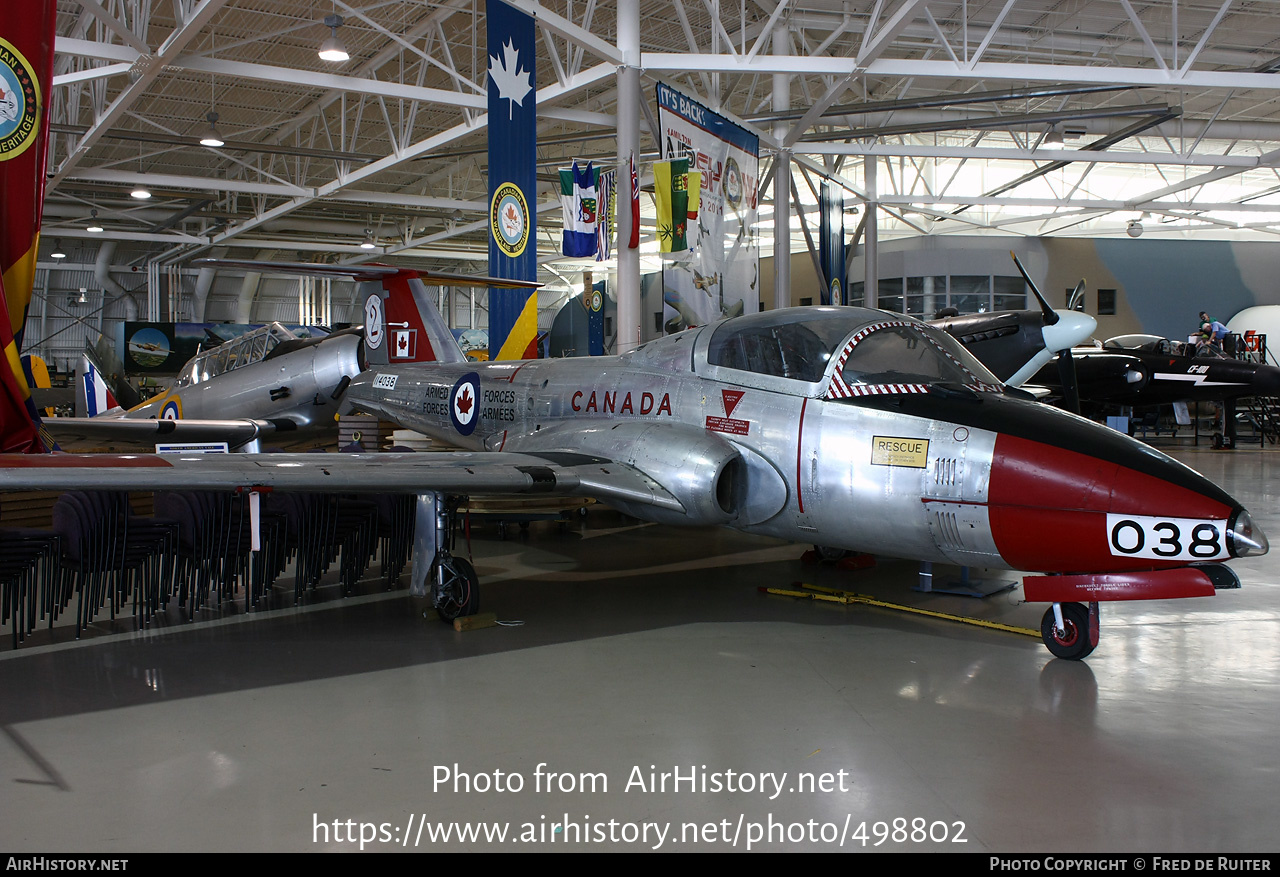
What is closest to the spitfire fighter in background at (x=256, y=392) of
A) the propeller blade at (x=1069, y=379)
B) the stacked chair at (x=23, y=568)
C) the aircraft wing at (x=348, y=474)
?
the stacked chair at (x=23, y=568)

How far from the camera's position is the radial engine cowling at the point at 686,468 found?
18.0 ft

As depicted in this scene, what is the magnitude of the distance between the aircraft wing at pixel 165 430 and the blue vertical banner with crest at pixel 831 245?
1488 cm

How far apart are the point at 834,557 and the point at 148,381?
103ft

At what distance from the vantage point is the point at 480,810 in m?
3.15

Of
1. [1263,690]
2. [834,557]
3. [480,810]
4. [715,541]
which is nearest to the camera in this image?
[480,810]

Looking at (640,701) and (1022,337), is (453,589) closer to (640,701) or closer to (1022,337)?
(640,701)

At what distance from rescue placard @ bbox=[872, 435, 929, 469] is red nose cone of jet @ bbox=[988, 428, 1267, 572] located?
1.39 feet

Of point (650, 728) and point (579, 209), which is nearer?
point (650, 728)

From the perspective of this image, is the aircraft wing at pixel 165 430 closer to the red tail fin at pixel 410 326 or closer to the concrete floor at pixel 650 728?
the red tail fin at pixel 410 326

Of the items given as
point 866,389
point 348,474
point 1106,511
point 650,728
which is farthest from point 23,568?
point 1106,511

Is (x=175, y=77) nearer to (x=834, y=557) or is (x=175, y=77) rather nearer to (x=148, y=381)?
(x=148, y=381)

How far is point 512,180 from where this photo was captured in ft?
41.1

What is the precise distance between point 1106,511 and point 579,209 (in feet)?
39.2

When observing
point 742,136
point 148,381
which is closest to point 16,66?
point 742,136
